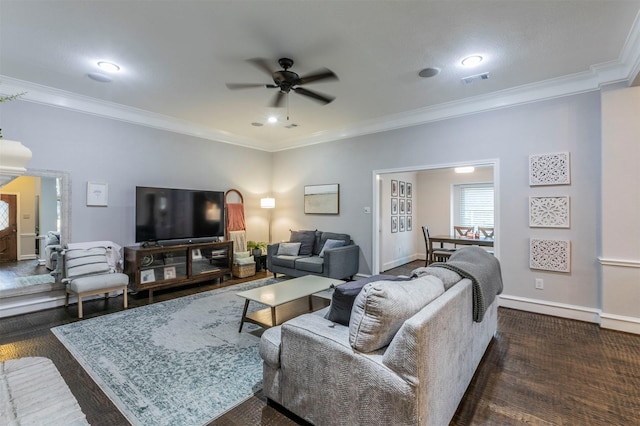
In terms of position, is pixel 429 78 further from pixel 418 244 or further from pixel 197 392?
pixel 418 244

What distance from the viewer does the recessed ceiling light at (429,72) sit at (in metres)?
3.40

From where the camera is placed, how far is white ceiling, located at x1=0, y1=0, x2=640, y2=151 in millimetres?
2430

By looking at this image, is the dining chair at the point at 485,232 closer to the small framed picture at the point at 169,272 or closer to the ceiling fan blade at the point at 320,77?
the ceiling fan blade at the point at 320,77

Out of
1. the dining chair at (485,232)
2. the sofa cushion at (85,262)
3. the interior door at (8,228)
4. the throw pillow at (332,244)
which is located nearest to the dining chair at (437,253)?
the dining chair at (485,232)

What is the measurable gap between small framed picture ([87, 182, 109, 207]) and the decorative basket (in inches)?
92.0

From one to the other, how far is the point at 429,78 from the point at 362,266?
3.29 meters

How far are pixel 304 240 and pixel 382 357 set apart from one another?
14.4ft

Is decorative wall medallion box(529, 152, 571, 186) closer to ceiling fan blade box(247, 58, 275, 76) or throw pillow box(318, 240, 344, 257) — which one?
throw pillow box(318, 240, 344, 257)

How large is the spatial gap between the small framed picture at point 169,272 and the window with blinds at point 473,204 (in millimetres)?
6603

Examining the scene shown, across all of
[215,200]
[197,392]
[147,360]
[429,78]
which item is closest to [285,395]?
[197,392]

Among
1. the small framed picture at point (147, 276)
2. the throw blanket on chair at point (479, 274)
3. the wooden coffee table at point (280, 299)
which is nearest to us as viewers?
the throw blanket on chair at point (479, 274)

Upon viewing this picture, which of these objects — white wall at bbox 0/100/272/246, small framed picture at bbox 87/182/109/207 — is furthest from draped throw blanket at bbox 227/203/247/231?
small framed picture at bbox 87/182/109/207

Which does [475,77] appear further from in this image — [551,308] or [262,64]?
[551,308]

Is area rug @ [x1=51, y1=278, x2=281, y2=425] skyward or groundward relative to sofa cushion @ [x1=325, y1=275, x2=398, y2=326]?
groundward
